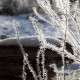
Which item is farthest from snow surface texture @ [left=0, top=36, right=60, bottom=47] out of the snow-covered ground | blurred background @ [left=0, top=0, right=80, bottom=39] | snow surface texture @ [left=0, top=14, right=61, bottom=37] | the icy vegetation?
blurred background @ [left=0, top=0, right=80, bottom=39]

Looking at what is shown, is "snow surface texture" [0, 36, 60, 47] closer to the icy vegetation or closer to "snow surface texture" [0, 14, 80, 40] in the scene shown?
the icy vegetation

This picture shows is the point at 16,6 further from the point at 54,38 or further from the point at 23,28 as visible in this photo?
the point at 54,38

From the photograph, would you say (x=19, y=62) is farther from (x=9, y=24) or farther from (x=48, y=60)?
(x=9, y=24)

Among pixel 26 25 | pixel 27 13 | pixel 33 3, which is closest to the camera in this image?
pixel 26 25

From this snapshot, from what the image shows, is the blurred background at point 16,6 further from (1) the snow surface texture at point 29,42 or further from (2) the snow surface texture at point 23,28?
(1) the snow surface texture at point 29,42

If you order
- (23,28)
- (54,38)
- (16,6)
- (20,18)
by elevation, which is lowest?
(23,28)

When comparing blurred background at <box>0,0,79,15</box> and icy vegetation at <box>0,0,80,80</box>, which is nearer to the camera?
icy vegetation at <box>0,0,80,80</box>

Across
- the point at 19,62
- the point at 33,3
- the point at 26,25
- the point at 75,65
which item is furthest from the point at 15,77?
the point at 33,3

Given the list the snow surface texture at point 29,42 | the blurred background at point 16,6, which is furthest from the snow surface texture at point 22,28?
the snow surface texture at point 29,42

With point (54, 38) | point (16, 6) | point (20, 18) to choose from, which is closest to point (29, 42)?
point (54, 38)

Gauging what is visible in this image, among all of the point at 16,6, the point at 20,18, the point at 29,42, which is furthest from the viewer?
the point at 16,6

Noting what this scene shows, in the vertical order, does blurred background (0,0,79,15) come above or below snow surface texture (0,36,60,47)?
above
